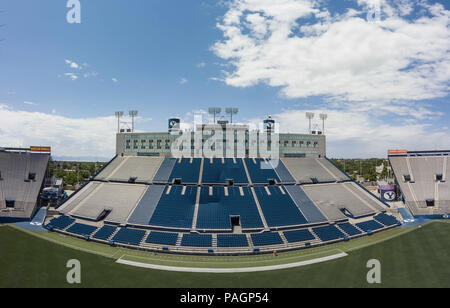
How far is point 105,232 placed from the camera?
135 feet

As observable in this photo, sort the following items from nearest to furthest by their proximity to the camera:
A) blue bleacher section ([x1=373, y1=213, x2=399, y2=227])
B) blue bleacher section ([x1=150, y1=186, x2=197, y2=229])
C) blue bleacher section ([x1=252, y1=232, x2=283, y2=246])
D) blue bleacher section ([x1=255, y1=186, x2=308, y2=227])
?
blue bleacher section ([x1=252, y1=232, x2=283, y2=246])
blue bleacher section ([x1=150, y1=186, x2=197, y2=229])
blue bleacher section ([x1=255, y1=186, x2=308, y2=227])
blue bleacher section ([x1=373, y1=213, x2=399, y2=227])

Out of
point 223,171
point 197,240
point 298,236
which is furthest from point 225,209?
point 298,236

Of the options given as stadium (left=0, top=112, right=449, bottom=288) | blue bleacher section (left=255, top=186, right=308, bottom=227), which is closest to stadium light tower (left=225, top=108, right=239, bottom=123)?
stadium (left=0, top=112, right=449, bottom=288)

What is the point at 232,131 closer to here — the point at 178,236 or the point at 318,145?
the point at 318,145

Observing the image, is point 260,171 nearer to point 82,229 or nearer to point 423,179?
point 82,229

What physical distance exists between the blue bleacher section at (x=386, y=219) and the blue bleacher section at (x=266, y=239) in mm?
24043

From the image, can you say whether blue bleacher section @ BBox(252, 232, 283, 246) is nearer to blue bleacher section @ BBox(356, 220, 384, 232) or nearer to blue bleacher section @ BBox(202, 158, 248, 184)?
blue bleacher section @ BBox(202, 158, 248, 184)

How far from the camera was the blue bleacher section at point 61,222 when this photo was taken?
43.9m

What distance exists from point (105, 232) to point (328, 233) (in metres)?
38.0

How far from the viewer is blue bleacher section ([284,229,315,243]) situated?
40.1m

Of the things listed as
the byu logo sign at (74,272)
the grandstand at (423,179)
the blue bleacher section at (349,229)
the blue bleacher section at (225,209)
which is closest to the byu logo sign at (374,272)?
the blue bleacher section at (349,229)

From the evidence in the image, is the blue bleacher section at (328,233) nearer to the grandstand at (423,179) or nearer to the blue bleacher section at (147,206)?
the grandstand at (423,179)

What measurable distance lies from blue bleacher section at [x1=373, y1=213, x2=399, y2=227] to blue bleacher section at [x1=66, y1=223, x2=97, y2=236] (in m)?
54.2

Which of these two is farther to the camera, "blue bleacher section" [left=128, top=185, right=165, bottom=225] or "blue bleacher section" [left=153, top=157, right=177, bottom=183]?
"blue bleacher section" [left=153, top=157, right=177, bottom=183]
